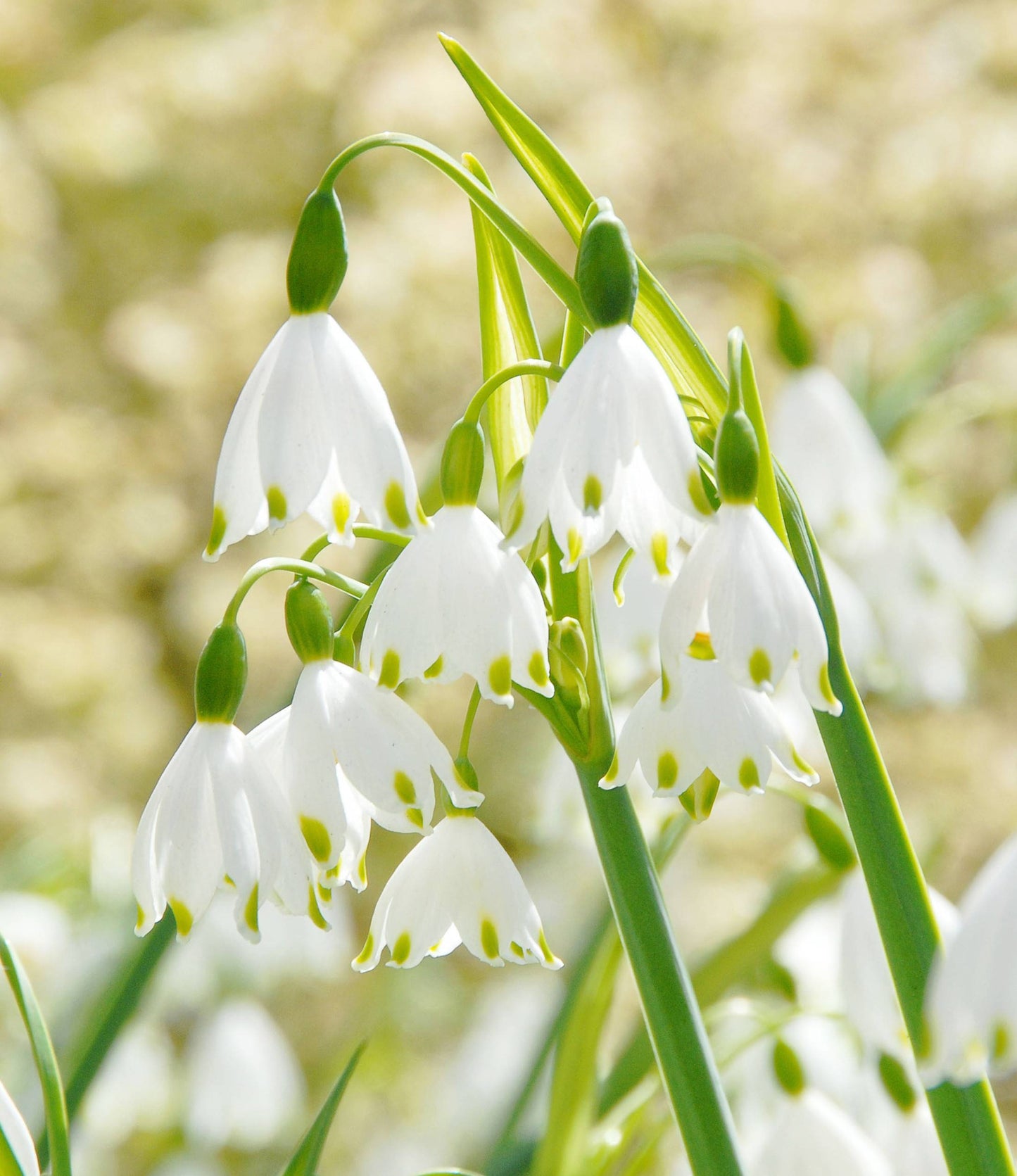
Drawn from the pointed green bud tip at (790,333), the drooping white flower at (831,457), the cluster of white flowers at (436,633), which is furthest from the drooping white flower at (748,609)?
the drooping white flower at (831,457)

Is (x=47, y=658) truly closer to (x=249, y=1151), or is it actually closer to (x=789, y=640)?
(x=249, y=1151)

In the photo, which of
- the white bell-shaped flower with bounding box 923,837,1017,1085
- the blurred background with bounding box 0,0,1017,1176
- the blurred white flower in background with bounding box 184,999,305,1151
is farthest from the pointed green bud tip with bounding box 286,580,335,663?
the blurred background with bounding box 0,0,1017,1176

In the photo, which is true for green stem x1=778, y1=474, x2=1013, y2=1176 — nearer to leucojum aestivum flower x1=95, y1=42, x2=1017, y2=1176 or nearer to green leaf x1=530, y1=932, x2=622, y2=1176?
leucojum aestivum flower x1=95, y1=42, x2=1017, y2=1176

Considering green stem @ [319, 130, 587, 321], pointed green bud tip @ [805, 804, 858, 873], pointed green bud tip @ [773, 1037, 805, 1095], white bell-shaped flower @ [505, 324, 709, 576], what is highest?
green stem @ [319, 130, 587, 321]

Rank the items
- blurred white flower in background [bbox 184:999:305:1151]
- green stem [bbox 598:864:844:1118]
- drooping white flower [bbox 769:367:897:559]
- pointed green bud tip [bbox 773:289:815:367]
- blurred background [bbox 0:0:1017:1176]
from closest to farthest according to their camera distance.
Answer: green stem [bbox 598:864:844:1118], pointed green bud tip [bbox 773:289:815:367], drooping white flower [bbox 769:367:897:559], blurred white flower in background [bbox 184:999:305:1151], blurred background [bbox 0:0:1017:1176]


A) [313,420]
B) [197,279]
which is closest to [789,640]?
[313,420]

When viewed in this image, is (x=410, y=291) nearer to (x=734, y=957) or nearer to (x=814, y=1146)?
(x=734, y=957)

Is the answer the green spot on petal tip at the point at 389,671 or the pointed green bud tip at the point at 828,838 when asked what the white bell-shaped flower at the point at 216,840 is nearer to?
the green spot on petal tip at the point at 389,671

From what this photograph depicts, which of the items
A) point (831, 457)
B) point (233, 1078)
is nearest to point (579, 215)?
point (831, 457)
